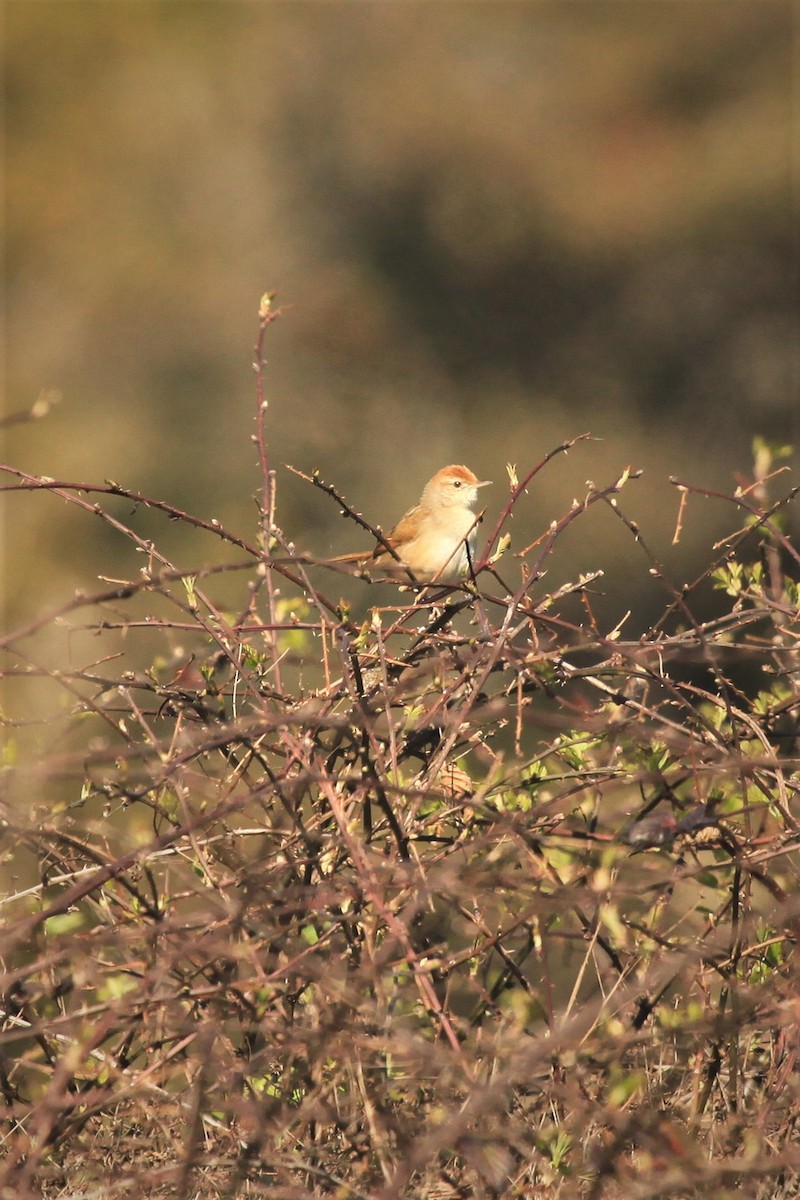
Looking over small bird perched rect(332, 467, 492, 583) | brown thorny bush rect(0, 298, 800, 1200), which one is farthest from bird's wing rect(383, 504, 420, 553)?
brown thorny bush rect(0, 298, 800, 1200)

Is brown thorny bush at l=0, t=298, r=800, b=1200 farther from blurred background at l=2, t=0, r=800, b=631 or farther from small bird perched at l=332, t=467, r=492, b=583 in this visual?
blurred background at l=2, t=0, r=800, b=631

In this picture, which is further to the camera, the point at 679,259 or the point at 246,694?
the point at 679,259

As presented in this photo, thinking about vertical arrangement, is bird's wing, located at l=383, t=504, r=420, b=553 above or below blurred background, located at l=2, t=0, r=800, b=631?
below

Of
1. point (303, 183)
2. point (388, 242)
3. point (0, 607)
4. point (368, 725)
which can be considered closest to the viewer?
point (368, 725)

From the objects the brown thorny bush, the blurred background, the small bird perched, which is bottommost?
the brown thorny bush

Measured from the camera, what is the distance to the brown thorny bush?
1.53 m

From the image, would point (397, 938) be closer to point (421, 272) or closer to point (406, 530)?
point (406, 530)

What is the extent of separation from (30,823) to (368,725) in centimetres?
49

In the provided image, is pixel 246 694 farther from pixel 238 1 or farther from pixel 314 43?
pixel 238 1

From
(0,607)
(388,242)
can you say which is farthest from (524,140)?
(0,607)

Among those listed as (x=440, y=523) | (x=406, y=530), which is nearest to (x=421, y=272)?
(x=406, y=530)

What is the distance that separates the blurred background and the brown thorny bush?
659 cm

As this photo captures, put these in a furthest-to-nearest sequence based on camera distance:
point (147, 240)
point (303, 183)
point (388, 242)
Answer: point (147, 240)
point (303, 183)
point (388, 242)

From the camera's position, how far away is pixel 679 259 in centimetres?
1127
